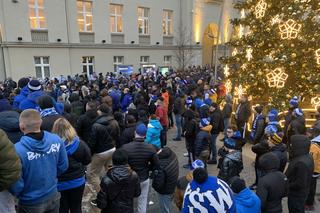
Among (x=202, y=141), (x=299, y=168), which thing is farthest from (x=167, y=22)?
(x=299, y=168)

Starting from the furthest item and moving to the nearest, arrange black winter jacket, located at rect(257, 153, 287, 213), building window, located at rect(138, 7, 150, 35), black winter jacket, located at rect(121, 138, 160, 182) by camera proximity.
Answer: building window, located at rect(138, 7, 150, 35)
black winter jacket, located at rect(121, 138, 160, 182)
black winter jacket, located at rect(257, 153, 287, 213)

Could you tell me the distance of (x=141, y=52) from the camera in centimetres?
2725

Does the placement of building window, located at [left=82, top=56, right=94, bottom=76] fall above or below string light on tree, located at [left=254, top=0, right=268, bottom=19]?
below

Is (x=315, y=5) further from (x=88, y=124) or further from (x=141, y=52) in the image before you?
(x=141, y=52)

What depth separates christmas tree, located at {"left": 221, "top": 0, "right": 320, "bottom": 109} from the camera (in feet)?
30.2

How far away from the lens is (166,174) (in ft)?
15.9

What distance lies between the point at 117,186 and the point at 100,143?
1.90m

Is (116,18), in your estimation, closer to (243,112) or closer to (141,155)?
(243,112)

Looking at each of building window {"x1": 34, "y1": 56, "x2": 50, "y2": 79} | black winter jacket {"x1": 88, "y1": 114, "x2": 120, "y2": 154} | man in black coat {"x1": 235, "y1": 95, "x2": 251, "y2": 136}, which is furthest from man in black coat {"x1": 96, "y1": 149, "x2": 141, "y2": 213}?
building window {"x1": 34, "y1": 56, "x2": 50, "y2": 79}

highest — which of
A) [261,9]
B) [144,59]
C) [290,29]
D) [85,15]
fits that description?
[85,15]

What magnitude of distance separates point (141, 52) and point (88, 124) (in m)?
21.8

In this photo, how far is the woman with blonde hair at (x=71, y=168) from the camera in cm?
406

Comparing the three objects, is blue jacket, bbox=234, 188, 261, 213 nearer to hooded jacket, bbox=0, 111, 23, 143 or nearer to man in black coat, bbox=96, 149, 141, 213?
man in black coat, bbox=96, 149, 141, 213

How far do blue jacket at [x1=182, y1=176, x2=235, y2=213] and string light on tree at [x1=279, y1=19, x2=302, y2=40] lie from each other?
7.78 meters
